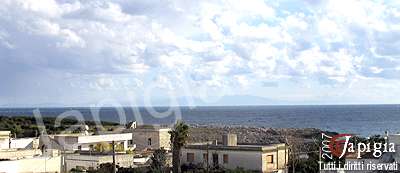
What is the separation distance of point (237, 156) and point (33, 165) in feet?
39.6

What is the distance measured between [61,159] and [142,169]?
5.44m

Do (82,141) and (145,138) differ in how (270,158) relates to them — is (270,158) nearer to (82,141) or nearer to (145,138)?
(82,141)

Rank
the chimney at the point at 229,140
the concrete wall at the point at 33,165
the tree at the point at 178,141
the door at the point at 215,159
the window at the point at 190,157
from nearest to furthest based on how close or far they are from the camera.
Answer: the concrete wall at the point at 33,165 < the tree at the point at 178,141 < the door at the point at 215,159 < the chimney at the point at 229,140 < the window at the point at 190,157

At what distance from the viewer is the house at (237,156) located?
111 ft

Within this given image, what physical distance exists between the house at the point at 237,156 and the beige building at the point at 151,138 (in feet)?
49.7

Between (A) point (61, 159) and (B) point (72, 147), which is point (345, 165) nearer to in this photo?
(A) point (61, 159)

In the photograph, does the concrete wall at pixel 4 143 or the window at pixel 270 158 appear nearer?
the window at pixel 270 158

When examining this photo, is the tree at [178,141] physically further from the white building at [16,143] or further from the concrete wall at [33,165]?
the white building at [16,143]

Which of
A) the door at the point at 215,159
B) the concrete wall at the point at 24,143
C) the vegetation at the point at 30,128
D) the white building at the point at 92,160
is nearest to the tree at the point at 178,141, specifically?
the door at the point at 215,159

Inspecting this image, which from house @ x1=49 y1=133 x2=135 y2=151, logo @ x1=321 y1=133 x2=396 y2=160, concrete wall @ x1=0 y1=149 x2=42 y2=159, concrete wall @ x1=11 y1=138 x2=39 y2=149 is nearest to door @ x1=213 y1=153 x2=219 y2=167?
logo @ x1=321 y1=133 x2=396 y2=160

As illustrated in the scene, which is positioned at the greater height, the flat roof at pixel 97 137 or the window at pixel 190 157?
the flat roof at pixel 97 137

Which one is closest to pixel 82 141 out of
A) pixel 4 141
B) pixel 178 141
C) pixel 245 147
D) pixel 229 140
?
pixel 4 141

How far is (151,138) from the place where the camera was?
53000mm

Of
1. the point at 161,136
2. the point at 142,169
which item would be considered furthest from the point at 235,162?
the point at 161,136
